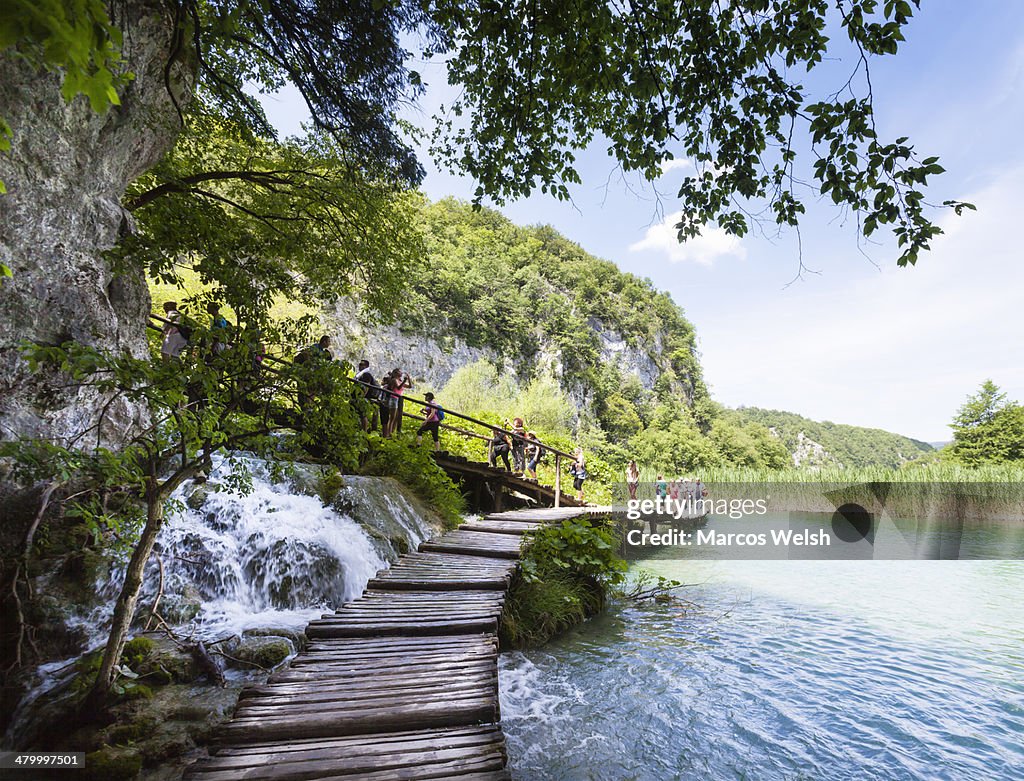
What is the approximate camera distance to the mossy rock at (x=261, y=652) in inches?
190

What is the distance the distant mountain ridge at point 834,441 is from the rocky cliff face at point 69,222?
422ft

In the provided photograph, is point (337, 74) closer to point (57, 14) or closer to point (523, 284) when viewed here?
point (57, 14)

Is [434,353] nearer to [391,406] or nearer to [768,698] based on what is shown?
[391,406]

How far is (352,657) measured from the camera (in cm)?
338

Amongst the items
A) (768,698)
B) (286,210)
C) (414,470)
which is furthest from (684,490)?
(286,210)

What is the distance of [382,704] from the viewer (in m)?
2.76

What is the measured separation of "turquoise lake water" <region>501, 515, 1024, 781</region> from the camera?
167 inches

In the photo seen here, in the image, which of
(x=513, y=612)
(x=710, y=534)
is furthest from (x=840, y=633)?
(x=710, y=534)

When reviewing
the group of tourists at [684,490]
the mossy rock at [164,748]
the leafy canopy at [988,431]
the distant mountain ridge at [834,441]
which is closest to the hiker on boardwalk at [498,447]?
the mossy rock at [164,748]

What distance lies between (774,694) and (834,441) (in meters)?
151

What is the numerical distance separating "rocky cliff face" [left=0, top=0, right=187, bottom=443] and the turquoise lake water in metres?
6.38

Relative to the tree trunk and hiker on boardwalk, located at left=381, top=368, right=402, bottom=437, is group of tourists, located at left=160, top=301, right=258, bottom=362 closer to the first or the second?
the tree trunk

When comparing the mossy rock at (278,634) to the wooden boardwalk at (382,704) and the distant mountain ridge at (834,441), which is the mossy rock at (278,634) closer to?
the wooden boardwalk at (382,704)

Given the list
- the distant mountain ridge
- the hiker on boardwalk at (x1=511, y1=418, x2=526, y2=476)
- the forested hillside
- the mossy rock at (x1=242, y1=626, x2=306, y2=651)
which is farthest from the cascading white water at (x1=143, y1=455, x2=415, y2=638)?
the distant mountain ridge
